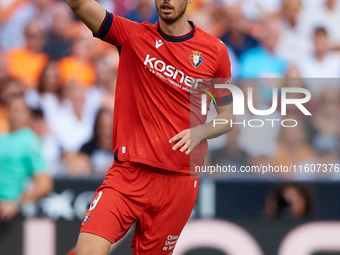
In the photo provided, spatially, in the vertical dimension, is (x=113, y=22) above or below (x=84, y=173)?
above

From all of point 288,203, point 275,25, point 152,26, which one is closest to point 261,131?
point 288,203

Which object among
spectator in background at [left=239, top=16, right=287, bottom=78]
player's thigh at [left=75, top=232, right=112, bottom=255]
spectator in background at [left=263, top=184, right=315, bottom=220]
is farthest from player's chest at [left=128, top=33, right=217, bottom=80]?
spectator in background at [left=239, top=16, right=287, bottom=78]

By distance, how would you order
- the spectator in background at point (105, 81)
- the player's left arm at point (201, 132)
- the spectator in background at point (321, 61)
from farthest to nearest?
the spectator in background at point (321, 61)
the spectator in background at point (105, 81)
the player's left arm at point (201, 132)

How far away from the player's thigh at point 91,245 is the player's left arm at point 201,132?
0.78m

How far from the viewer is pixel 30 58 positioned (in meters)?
7.00

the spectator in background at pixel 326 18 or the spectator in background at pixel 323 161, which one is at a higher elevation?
the spectator in background at pixel 326 18

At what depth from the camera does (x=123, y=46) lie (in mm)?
3648

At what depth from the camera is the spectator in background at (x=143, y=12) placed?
7322 mm

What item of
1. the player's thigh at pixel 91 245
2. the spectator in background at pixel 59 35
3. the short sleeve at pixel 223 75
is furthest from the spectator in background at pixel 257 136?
the player's thigh at pixel 91 245

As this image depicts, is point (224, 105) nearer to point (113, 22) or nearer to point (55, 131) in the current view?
point (113, 22)

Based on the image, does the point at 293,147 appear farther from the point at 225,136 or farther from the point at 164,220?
the point at 164,220

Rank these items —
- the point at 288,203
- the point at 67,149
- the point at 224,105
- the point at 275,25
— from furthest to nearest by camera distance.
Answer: the point at 275,25
the point at 67,149
the point at 288,203
the point at 224,105

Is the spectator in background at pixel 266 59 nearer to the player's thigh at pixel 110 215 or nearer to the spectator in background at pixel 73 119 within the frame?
the spectator in background at pixel 73 119

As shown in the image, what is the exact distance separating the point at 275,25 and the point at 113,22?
4252 millimetres
